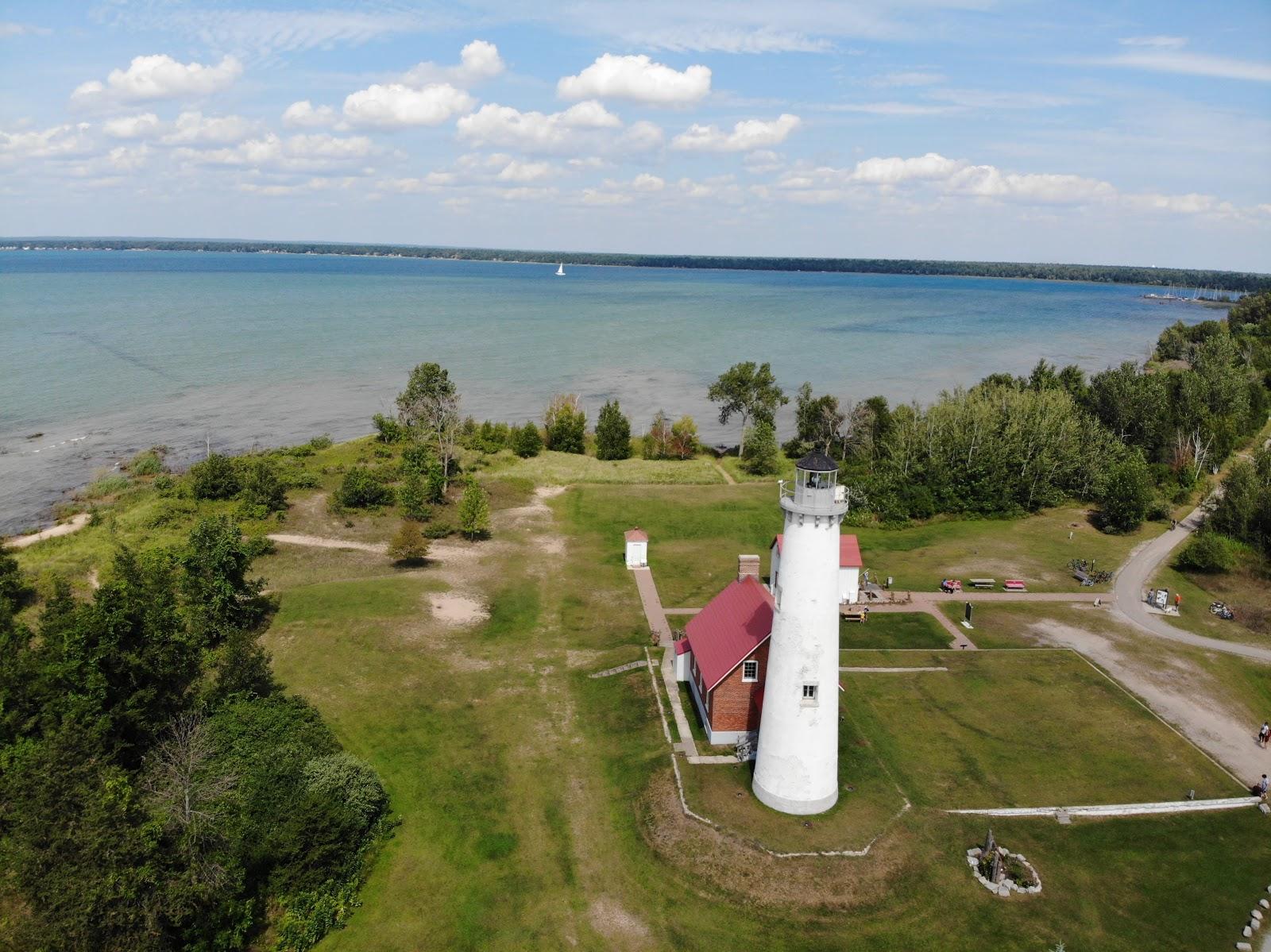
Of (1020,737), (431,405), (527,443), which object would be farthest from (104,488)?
(1020,737)

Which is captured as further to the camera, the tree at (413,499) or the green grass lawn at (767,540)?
the tree at (413,499)

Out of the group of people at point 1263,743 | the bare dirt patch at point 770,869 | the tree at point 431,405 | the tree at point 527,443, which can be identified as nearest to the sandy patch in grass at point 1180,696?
the group of people at point 1263,743

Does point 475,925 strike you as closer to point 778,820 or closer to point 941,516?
point 778,820

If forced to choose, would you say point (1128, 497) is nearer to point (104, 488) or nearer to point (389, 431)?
point (389, 431)

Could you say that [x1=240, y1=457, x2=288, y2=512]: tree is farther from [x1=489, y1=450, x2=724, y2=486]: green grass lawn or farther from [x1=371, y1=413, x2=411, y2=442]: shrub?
[x1=371, y1=413, x2=411, y2=442]: shrub

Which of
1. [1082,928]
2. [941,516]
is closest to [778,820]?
[1082,928]

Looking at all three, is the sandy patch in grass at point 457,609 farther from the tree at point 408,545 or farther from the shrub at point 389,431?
the shrub at point 389,431
